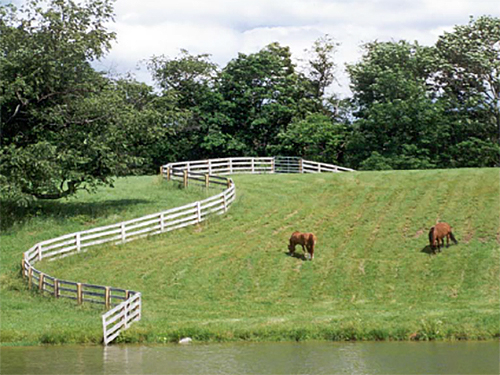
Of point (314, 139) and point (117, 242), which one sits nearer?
point (117, 242)

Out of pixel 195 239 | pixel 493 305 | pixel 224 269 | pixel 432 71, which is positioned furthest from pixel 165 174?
pixel 493 305

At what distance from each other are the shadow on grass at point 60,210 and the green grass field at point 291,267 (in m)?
0.18

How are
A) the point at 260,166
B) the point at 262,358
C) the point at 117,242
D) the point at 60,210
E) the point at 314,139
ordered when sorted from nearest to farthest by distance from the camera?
the point at 262,358 < the point at 117,242 < the point at 60,210 < the point at 260,166 < the point at 314,139

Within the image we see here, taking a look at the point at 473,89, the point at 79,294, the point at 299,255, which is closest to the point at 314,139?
the point at 473,89

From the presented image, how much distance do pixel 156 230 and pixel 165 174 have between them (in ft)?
53.1

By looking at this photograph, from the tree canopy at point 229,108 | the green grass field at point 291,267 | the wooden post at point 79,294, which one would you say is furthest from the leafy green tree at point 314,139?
the wooden post at point 79,294

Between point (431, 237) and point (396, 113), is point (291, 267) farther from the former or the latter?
point (396, 113)

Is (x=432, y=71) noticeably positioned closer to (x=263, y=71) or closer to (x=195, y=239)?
(x=263, y=71)

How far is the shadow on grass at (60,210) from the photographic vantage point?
44.5 m

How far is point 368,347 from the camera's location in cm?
2377

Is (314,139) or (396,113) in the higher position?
(396,113)

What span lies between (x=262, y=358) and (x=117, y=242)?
19188 millimetres

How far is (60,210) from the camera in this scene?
4681cm

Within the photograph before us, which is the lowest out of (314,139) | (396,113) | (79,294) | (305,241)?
(79,294)
